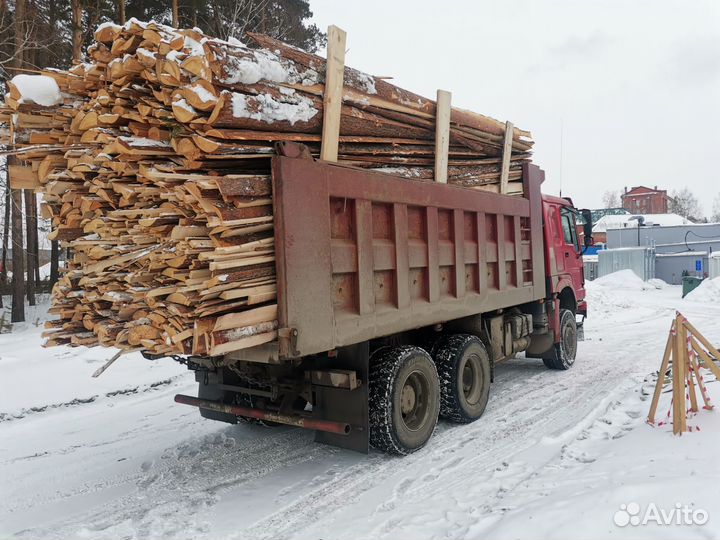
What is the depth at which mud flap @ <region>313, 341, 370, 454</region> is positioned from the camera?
15.0 feet

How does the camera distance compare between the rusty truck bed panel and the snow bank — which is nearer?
the rusty truck bed panel

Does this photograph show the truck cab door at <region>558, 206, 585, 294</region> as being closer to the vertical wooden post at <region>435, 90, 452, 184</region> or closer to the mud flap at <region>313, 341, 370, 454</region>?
the vertical wooden post at <region>435, 90, 452, 184</region>

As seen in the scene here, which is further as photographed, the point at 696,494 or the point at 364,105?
the point at 364,105

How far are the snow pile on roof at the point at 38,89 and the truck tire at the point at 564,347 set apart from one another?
737cm

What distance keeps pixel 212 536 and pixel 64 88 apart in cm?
349

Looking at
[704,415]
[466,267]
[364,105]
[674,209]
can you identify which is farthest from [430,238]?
[674,209]

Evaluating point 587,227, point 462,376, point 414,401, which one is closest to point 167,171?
point 414,401

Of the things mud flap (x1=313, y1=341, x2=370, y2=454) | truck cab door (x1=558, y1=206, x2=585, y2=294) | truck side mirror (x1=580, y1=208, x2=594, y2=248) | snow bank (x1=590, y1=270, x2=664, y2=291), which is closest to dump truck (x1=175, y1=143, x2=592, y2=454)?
mud flap (x1=313, y1=341, x2=370, y2=454)

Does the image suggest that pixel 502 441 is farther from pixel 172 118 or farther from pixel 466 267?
pixel 172 118

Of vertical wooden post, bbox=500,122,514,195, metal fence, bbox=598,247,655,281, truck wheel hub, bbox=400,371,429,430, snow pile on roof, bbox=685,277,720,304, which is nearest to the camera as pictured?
truck wheel hub, bbox=400,371,429,430

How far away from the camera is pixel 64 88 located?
13.5 ft

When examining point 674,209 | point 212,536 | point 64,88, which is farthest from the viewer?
point 674,209

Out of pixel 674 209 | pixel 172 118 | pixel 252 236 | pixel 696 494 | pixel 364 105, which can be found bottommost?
pixel 696 494

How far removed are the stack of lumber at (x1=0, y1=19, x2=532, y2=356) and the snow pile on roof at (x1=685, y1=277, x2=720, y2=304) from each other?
64.4ft
